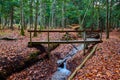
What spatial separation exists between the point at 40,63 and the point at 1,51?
292 cm

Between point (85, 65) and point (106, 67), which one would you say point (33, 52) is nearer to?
point (85, 65)

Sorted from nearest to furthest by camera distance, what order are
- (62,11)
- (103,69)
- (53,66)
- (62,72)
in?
(103,69) → (62,72) → (53,66) → (62,11)

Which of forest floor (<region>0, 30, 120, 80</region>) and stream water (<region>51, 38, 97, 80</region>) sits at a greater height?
forest floor (<region>0, 30, 120, 80</region>)

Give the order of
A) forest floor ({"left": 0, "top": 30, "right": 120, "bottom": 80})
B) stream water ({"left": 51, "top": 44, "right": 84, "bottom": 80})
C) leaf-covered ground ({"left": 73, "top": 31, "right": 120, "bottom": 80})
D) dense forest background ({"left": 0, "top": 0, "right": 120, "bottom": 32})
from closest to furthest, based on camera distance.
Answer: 1. leaf-covered ground ({"left": 73, "top": 31, "right": 120, "bottom": 80})
2. forest floor ({"left": 0, "top": 30, "right": 120, "bottom": 80})
3. stream water ({"left": 51, "top": 44, "right": 84, "bottom": 80})
4. dense forest background ({"left": 0, "top": 0, "right": 120, "bottom": 32})

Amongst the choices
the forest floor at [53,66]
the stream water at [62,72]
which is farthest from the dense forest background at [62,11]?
the forest floor at [53,66]

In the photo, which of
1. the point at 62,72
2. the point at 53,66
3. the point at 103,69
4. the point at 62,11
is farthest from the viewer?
the point at 62,11

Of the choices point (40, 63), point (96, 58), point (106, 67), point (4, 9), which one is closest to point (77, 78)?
point (106, 67)

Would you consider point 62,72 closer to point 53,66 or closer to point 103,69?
point 53,66

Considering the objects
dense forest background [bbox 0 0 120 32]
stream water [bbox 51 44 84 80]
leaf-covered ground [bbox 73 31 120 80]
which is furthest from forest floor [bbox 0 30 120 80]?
dense forest background [bbox 0 0 120 32]

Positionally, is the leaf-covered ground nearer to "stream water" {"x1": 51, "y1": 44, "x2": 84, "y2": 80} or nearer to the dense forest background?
"stream water" {"x1": 51, "y1": 44, "x2": 84, "y2": 80}

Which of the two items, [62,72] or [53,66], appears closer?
[62,72]

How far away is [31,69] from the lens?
1433cm

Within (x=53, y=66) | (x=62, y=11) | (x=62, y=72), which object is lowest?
(x=62, y=72)

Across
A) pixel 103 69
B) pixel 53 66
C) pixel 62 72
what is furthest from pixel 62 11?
pixel 103 69
